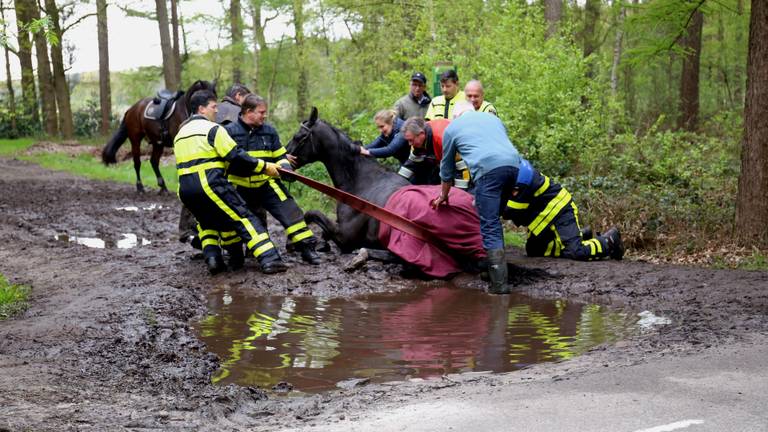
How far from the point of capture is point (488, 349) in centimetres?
665

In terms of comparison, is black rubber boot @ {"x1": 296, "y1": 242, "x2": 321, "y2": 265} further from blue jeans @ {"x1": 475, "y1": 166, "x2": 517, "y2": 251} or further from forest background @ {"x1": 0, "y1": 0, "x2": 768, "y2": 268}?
forest background @ {"x1": 0, "y1": 0, "x2": 768, "y2": 268}

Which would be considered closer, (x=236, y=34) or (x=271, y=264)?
(x=271, y=264)

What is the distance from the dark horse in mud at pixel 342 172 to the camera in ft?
34.5

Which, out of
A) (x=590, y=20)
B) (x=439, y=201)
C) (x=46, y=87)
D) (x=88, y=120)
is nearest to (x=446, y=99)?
(x=439, y=201)

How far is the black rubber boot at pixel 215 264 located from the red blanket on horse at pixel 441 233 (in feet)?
6.39

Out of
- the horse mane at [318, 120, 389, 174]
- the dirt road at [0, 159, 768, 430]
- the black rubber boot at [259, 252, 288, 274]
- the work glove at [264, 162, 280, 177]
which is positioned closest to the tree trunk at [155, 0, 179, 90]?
the dirt road at [0, 159, 768, 430]

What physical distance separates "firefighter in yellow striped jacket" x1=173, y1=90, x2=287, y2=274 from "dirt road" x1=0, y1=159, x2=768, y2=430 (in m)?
0.47

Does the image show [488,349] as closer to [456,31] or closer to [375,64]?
[456,31]

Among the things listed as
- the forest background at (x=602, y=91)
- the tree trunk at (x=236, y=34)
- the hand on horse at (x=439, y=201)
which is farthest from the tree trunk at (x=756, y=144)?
the tree trunk at (x=236, y=34)

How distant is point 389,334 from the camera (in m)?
7.23

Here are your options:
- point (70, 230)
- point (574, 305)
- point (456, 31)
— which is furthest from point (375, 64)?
point (574, 305)

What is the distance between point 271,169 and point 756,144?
5624 millimetres

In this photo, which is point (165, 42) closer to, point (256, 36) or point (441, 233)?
point (256, 36)

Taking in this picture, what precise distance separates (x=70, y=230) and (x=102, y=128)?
28.0m
